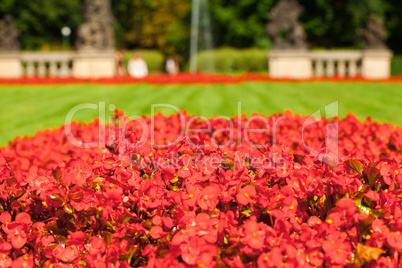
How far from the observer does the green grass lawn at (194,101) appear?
8883 mm

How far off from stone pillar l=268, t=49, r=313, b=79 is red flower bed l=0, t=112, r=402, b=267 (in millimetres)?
15728

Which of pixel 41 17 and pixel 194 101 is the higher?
pixel 41 17

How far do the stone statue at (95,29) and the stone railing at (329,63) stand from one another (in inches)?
288

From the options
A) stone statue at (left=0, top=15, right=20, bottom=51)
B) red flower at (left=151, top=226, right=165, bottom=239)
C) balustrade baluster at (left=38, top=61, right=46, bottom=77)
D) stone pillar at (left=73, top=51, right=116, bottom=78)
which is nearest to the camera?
red flower at (left=151, top=226, right=165, bottom=239)

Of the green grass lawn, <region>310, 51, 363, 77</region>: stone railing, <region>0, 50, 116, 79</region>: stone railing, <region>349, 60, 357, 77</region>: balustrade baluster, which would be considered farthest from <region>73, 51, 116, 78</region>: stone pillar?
<region>349, 60, 357, 77</region>: balustrade baluster

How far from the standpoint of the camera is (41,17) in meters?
45.8

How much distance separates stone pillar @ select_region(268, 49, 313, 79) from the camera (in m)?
18.5

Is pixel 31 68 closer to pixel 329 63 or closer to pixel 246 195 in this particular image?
pixel 329 63

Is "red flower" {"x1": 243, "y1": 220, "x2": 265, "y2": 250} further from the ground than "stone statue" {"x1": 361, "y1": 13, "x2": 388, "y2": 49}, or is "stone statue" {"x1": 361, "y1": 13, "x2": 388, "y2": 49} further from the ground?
"stone statue" {"x1": 361, "y1": 13, "x2": 388, "y2": 49}

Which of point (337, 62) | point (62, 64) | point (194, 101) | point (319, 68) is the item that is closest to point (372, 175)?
point (194, 101)

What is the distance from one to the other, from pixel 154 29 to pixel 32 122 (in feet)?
151

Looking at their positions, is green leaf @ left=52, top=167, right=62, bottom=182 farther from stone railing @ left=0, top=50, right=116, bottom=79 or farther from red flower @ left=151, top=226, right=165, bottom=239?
stone railing @ left=0, top=50, right=116, bottom=79

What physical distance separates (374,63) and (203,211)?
18.2 m

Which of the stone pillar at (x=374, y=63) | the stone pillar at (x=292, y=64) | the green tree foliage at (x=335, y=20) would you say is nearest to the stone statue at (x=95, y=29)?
the stone pillar at (x=292, y=64)
